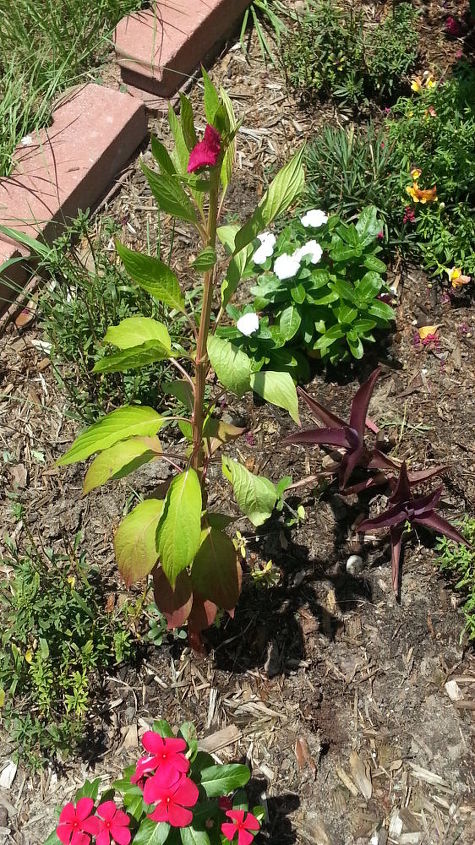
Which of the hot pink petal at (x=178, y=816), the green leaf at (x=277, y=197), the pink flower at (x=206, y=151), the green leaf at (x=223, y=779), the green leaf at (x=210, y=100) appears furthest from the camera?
the green leaf at (x=223, y=779)

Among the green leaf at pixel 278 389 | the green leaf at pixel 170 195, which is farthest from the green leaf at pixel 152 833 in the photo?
the green leaf at pixel 170 195

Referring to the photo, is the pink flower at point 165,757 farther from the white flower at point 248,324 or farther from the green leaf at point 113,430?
the white flower at point 248,324

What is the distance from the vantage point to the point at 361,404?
245 centimetres

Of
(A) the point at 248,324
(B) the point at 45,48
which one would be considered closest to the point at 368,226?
(A) the point at 248,324

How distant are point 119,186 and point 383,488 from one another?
1.73m

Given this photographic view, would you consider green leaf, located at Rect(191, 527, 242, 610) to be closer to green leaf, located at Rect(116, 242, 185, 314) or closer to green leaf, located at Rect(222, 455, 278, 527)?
green leaf, located at Rect(222, 455, 278, 527)

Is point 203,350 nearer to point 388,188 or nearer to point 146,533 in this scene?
point 146,533

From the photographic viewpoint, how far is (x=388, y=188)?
118 inches

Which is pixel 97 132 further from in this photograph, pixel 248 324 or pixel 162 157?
pixel 162 157

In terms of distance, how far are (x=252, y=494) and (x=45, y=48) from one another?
8.55ft

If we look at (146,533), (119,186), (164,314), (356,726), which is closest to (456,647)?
(356,726)

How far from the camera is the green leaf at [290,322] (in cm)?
269

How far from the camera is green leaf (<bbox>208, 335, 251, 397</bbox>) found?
1666 millimetres

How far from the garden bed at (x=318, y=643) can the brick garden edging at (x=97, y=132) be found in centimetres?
55
